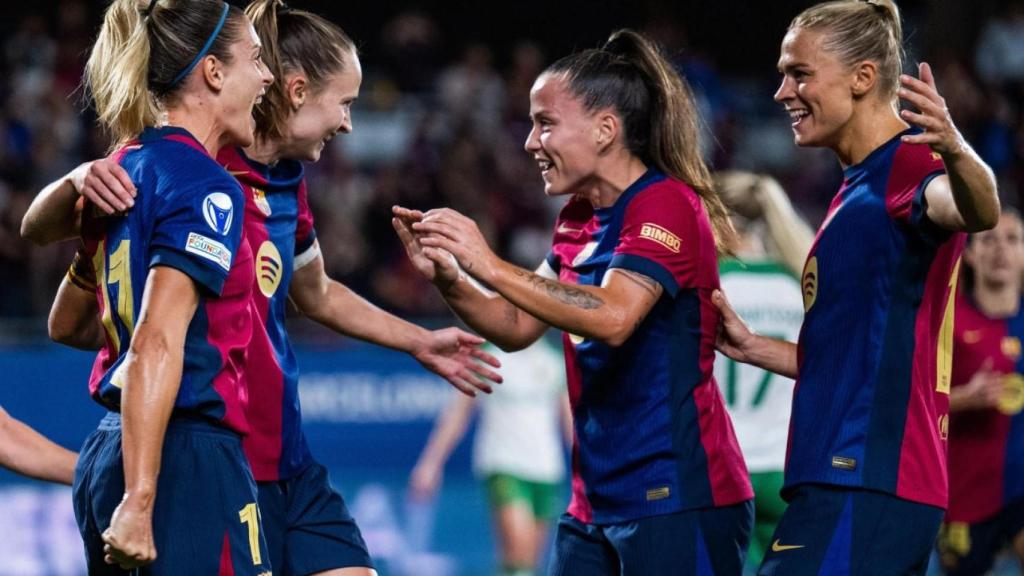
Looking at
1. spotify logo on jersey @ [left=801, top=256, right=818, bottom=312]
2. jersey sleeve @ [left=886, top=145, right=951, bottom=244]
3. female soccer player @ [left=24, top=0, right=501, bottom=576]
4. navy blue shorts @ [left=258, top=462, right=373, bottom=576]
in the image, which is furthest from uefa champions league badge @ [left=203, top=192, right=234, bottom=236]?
jersey sleeve @ [left=886, top=145, right=951, bottom=244]

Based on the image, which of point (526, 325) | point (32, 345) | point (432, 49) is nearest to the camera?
point (526, 325)

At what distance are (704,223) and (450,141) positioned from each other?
963cm

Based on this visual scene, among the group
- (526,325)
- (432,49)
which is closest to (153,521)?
(526,325)

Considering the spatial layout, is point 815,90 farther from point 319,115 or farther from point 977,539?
point 977,539

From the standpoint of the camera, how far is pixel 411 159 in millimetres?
13453

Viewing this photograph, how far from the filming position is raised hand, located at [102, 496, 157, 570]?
127 inches

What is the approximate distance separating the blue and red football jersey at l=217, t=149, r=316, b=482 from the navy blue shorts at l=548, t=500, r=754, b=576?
0.91 metres

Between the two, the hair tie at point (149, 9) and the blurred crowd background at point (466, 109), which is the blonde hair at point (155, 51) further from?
the blurred crowd background at point (466, 109)

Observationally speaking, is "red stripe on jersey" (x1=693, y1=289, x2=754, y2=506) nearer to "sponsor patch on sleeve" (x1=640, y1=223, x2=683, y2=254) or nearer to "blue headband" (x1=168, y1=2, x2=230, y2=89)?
"sponsor patch on sleeve" (x1=640, y1=223, x2=683, y2=254)

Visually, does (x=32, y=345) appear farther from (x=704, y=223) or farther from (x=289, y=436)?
(x=704, y=223)

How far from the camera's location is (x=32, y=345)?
981 centimetres

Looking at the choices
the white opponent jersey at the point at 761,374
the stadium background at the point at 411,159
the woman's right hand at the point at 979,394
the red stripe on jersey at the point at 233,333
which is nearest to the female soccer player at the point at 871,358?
the red stripe on jersey at the point at 233,333

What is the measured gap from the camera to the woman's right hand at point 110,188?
3.45 metres

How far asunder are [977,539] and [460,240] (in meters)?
4.03
